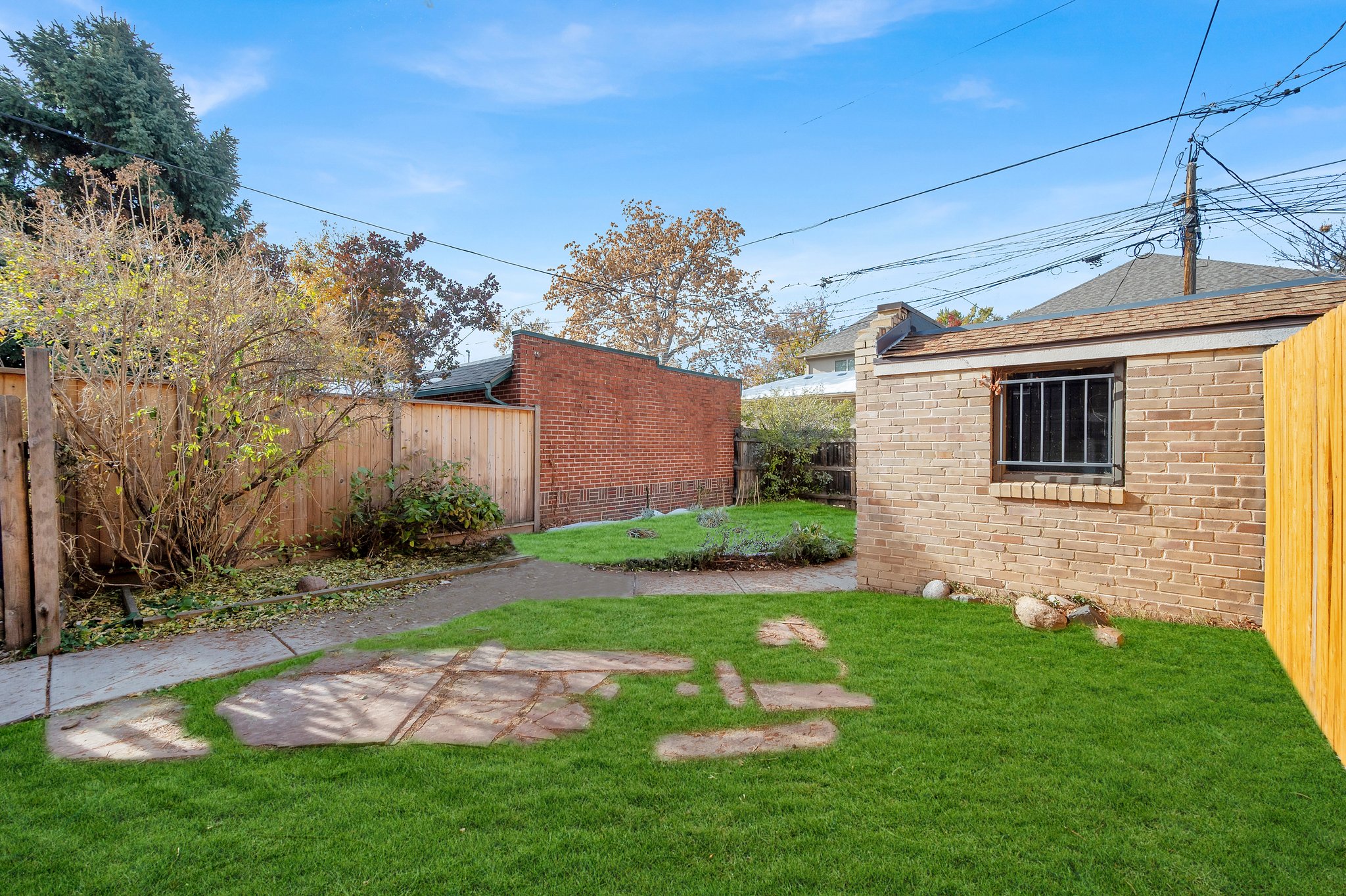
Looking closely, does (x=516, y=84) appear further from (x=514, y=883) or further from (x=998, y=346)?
(x=514, y=883)

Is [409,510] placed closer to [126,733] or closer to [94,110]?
[126,733]

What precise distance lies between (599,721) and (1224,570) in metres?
4.45

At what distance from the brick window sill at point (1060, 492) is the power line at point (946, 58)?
667 cm

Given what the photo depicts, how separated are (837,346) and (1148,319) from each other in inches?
1018

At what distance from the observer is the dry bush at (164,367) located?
4.66 metres

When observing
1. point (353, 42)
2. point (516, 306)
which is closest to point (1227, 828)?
point (353, 42)

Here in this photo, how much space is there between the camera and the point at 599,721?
9.63 feet

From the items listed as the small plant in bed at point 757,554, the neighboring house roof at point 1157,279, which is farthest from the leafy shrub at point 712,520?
the neighboring house roof at point 1157,279

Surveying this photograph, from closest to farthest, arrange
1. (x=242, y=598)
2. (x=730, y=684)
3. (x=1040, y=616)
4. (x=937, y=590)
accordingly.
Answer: (x=730, y=684) < (x=1040, y=616) < (x=242, y=598) < (x=937, y=590)

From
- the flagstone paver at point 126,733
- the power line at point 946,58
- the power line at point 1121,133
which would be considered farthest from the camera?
the power line at point 1121,133

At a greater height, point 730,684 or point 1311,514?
point 1311,514

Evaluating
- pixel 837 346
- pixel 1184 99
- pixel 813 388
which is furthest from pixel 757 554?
pixel 837 346

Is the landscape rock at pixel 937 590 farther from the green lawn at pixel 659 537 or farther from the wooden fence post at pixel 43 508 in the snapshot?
the wooden fence post at pixel 43 508

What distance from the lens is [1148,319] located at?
462cm
